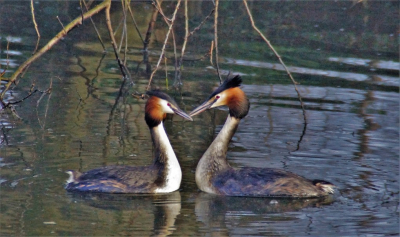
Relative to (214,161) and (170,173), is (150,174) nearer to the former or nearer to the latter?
(170,173)

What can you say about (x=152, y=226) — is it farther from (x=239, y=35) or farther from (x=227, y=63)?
(x=239, y=35)

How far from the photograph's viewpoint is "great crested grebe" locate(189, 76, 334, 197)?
21.6ft

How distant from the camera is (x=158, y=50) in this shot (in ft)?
45.1

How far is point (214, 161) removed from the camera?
273 inches

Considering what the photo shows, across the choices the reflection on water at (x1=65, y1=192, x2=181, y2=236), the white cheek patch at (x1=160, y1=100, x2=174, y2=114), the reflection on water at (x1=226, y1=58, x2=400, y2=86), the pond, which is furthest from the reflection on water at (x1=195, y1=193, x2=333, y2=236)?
the reflection on water at (x1=226, y1=58, x2=400, y2=86)

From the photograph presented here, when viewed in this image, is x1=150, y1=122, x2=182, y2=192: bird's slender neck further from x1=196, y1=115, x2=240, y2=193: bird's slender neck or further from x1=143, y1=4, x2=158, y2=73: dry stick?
x1=143, y1=4, x2=158, y2=73: dry stick

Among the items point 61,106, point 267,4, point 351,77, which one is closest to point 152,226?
point 61,106

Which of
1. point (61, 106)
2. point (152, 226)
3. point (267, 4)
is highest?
point (267, 4)

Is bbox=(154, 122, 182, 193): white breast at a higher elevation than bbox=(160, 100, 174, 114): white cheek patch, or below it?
below

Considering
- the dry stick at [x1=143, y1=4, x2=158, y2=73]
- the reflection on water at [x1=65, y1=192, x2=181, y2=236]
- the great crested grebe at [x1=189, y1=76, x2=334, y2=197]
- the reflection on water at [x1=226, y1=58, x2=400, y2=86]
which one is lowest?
the reflection on water at [x1=65, y1=192, x2=181, y2=236]

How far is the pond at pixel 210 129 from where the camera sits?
5.90 m

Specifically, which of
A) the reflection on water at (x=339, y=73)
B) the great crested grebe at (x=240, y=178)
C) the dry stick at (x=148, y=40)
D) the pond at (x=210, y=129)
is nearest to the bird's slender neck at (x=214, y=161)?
the great crested grebe at (x=240, y=178)

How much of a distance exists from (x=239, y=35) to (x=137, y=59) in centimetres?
335

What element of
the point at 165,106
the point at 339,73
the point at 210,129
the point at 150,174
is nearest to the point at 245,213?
the point at 150,174
